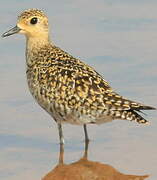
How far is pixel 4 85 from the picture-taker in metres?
14.1

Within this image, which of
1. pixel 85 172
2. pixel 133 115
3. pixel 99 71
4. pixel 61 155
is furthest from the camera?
pixel 99 71

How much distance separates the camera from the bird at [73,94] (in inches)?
480

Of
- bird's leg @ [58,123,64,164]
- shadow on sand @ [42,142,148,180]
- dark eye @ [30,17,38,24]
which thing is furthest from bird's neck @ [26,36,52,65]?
shadow on sand @ [42,142,148,180]

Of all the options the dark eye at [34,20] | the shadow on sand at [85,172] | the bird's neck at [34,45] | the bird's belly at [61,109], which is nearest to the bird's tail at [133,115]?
the bird's belly at [61,109]

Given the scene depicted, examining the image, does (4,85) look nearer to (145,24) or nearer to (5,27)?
(5,27)

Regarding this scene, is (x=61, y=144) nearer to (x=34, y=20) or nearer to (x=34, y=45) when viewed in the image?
(x=34, y=45)

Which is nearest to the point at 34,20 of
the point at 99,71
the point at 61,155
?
the point at 99,71

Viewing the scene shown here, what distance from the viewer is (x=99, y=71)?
14242 mm

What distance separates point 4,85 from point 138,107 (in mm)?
2794

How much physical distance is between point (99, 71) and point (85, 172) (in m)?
2.69

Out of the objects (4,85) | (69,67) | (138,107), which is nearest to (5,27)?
(4,85)

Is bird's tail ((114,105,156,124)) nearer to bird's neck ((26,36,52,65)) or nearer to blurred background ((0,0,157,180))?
blurred background ((0,0,157,180))

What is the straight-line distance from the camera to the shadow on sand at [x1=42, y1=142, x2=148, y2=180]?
11.6 metres

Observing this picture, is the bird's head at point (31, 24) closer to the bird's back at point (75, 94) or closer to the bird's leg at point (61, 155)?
the bird's back at point (75, 94)
